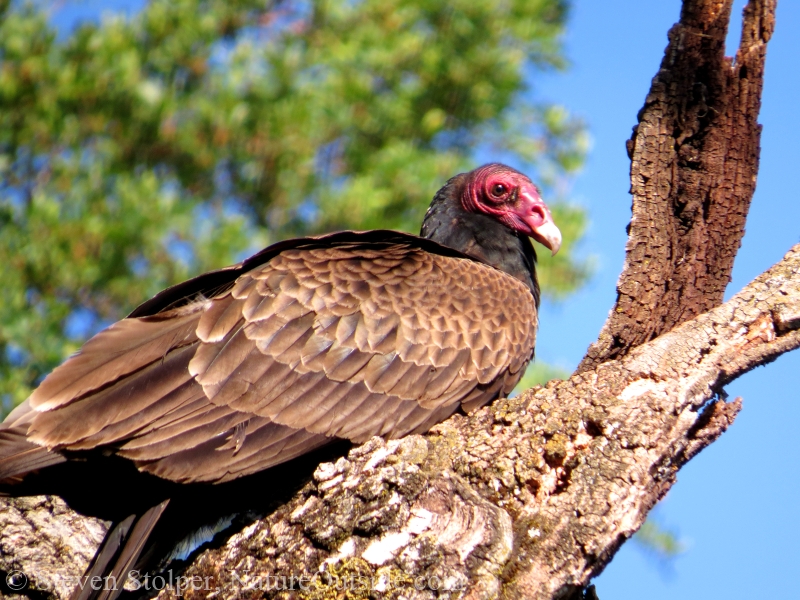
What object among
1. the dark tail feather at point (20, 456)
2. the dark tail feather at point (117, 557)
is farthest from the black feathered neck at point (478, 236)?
the dark tail feather at point (20, 456)

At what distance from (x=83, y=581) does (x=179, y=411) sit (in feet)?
2.47

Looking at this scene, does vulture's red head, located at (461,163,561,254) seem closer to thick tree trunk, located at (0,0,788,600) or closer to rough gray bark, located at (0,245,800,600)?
thick tree trunk, located at (0,0,788,600)

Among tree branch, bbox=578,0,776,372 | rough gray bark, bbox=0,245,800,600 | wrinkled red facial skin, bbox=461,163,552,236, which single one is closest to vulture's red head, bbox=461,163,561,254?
wrinkled red facial skin, bbox=461,163,552,236

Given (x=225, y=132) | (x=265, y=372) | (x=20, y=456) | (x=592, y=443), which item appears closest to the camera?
(x=592, y=443)

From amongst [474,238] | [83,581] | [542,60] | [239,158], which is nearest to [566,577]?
[83,581]

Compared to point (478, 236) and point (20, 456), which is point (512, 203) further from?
point (20, 456)

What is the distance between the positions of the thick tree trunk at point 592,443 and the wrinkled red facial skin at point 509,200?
4.39 ft

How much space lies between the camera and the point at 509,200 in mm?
5430

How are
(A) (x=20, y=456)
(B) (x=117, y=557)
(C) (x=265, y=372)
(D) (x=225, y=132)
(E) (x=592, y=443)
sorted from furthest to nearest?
(D) (x=225, y=132), (C) (x=265, y=372), (B) (x=117, y=557), (A) (x=20, y=456), (E) (x=592, y=443)

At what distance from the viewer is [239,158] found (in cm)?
877

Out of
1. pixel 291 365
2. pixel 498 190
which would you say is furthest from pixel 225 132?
pixel 291 365

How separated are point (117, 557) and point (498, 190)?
3076 millimetres

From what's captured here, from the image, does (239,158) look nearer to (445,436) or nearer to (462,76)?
(462,76)

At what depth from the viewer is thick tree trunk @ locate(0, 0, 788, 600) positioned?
3.06 m
